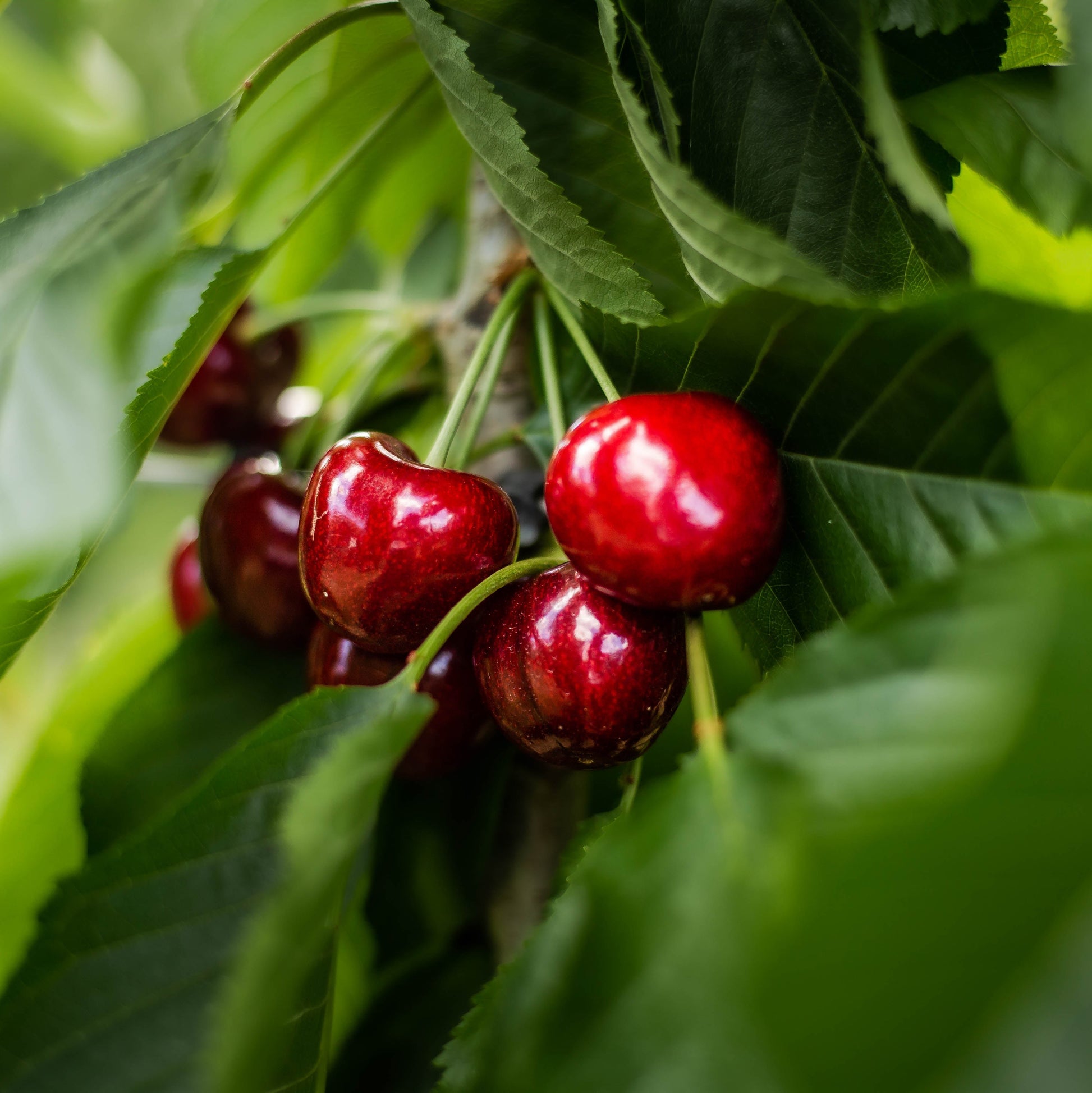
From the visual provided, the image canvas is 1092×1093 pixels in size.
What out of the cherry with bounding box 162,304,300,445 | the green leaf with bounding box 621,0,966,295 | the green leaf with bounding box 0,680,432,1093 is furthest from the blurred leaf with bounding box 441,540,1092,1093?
the cherry with bounding box 162,304,300,445

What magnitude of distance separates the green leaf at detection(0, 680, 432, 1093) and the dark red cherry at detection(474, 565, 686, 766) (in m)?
0.05

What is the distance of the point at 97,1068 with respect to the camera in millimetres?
401

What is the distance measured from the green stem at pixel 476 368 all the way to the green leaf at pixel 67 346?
159 mm

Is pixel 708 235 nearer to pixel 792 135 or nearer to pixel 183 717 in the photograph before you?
pixel 792 135

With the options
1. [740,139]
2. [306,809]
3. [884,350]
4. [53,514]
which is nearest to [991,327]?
[884,350]

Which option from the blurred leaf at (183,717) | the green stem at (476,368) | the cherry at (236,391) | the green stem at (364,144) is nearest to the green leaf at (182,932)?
the green stem at (476,368)

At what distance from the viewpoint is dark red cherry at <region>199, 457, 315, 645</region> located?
1.97 ft

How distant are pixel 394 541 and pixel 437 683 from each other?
10cm

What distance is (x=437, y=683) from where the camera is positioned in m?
0.52

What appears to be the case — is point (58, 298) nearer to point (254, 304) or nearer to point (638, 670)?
point (638, 670)

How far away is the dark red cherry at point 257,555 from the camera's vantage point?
1.97ft

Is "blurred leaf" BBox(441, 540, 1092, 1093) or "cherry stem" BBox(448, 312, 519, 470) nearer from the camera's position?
"blurred leaf" BBox(441, 540, 1092, 1093)

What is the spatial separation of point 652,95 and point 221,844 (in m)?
0.40

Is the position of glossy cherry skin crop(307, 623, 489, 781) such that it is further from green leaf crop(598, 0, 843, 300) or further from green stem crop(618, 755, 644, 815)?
green leaf crop(598, 0, 843, 300)
